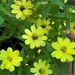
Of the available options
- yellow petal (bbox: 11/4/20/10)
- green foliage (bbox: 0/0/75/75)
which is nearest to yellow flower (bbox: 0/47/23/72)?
green foliage (bbox: 0/0/75/75)

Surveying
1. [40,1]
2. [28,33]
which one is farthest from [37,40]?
[40,1]

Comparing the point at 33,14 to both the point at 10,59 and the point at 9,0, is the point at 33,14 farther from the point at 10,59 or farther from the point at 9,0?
the point at 10,59

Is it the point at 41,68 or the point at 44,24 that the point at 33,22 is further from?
the point at 41,68

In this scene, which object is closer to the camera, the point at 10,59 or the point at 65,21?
the point at 10,59

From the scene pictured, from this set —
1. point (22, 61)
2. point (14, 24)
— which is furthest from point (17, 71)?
point (14, 24)

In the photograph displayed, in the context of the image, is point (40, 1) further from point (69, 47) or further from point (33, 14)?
point (69, 47)

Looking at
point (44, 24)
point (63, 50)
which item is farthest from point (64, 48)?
point (44, 24)

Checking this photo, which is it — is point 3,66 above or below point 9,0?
below
